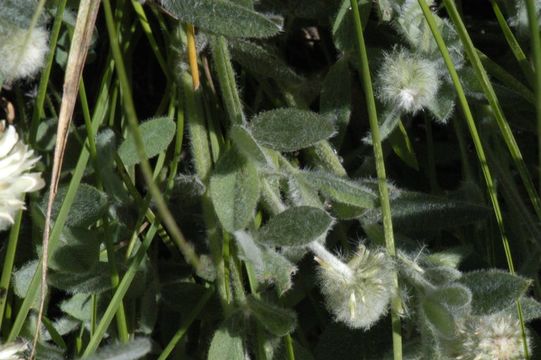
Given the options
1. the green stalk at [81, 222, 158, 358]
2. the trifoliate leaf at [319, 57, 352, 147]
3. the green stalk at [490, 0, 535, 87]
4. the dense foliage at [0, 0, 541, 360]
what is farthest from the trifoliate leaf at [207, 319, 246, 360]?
the green stalk at [490, 0, 535, 87]

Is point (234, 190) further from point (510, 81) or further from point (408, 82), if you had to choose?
point (510, 81)

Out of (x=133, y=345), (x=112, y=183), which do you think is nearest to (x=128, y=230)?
(x=112, y=183)

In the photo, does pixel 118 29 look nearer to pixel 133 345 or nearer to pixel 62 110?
pixel 62 110

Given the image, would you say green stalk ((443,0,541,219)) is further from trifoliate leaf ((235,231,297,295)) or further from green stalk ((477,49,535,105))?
trifoliate leaf ((235,231,297,295))

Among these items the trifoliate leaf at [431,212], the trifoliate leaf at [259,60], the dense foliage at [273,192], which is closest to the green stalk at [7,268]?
the dense foliage at [273,192]

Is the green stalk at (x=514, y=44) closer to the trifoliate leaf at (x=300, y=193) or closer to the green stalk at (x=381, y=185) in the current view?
the green stalk at (x=381, y=185)
